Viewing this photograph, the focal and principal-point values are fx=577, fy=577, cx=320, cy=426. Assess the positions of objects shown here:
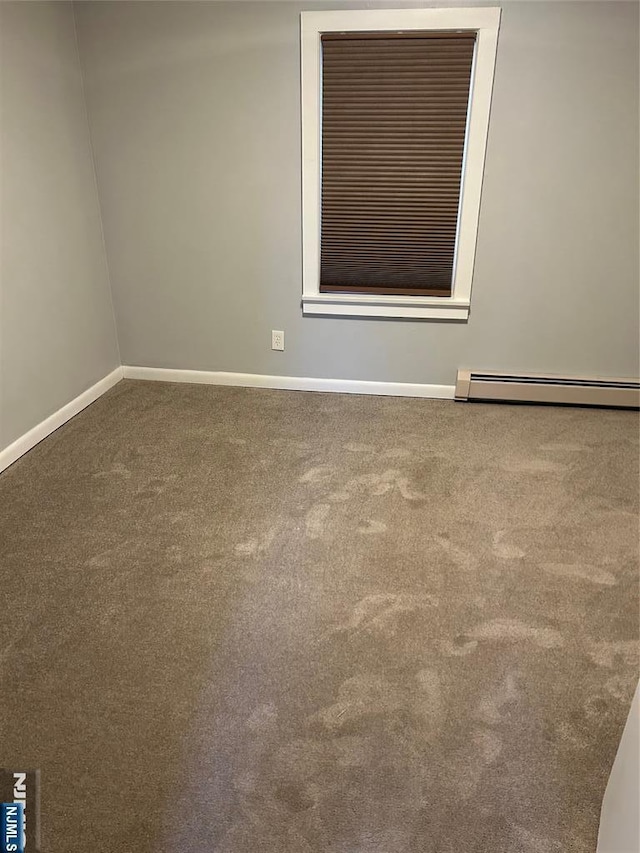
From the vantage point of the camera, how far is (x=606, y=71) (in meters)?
2.60

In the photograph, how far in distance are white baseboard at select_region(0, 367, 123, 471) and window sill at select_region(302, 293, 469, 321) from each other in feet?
4.07

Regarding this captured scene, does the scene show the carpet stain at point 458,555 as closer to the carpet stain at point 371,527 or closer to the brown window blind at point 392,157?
the carpet stain at point 371,527

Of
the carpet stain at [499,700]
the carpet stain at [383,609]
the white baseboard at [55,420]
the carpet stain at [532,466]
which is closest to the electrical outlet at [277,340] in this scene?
the white baseboard at [55,420]

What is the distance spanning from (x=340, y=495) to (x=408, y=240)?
1482 millimetres

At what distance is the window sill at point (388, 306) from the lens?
311 centimetres

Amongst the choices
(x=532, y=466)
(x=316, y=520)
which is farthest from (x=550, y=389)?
(x=316, y=520)

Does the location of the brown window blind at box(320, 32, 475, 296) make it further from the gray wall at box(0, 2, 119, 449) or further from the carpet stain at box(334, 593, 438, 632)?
the carpet stain at box(334, 593, 438, 632)

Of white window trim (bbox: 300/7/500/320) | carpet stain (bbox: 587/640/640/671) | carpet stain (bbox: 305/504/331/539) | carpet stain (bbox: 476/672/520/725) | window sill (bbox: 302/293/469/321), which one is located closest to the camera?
carpet stain (bbox: 476/672/520/725)

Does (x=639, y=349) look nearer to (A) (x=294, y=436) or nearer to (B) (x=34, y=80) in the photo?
(A) (x=294, y=436)

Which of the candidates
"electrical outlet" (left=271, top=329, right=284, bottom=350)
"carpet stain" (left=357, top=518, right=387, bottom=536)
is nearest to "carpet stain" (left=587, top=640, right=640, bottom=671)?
"carpet stain" (left=357, top=518, right=387, bottom=536)

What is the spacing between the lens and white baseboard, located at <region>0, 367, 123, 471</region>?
2.62 meters

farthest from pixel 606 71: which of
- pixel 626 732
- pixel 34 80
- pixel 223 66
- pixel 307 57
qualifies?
pixel 626 732

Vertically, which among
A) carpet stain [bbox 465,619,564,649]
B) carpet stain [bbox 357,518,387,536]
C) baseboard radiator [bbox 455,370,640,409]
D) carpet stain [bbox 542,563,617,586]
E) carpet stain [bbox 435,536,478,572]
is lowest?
carpet stain [bbox 465,619,564,649]

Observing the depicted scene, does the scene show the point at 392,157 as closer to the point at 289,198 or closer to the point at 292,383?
the point at 289,198
